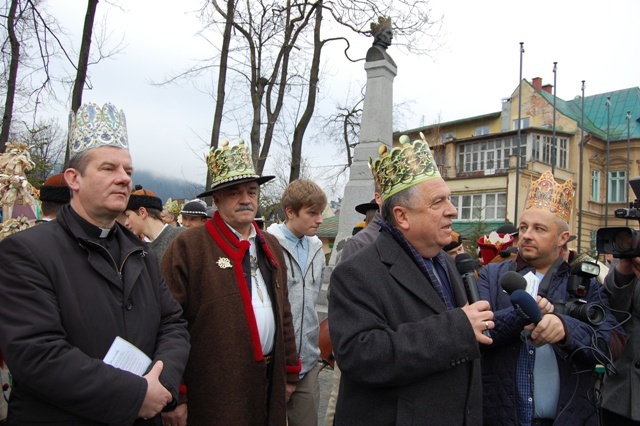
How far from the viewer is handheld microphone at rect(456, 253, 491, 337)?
83.2 inches

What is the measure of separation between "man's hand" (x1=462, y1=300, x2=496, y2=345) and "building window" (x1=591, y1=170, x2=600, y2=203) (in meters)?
37.3

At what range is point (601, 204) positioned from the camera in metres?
34.0

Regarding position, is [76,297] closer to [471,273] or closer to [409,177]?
[409,177]

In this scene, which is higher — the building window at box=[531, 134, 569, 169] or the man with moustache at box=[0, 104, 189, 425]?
the building window at box=[531, 134, 569, 169]

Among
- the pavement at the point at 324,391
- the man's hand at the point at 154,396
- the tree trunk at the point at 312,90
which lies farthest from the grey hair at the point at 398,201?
the tree trunk at the point at 312,90

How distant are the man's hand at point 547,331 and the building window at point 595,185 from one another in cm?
3687

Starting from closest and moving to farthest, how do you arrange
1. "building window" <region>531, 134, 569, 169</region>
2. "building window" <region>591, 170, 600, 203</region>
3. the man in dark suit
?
the man in dark suit, "building window" <region>531, 134, 569, 169</region>, "building window" <region>591, 170, 600, 203</region>

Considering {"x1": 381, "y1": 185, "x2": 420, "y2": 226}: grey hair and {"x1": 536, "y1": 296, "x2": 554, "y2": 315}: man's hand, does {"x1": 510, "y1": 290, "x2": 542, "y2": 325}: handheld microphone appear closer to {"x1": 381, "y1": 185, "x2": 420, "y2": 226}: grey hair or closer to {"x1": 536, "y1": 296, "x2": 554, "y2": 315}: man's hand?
{"x1": 536, "y1": 296, "x2": 554, "y2": 315}: man's hand

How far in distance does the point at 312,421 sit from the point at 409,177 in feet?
6.86

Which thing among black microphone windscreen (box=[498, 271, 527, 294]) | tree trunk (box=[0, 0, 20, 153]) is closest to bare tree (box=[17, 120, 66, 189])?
tree trunk (box=[0, 0, 20, 153])

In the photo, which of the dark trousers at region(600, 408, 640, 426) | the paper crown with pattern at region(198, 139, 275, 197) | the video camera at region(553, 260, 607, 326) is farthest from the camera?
the paper crown with pattern at region(198, 139, 275, 197)

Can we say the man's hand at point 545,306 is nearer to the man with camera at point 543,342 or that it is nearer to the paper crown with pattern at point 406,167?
the man with camera at point 543,342

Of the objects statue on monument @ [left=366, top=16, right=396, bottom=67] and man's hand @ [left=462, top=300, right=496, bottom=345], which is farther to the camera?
statue on monument @ [left=366, top=16, right=396, bottom=67]

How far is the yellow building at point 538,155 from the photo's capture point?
3016 cm
